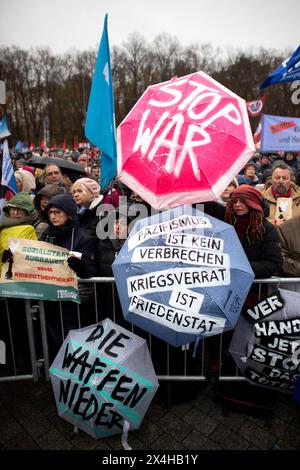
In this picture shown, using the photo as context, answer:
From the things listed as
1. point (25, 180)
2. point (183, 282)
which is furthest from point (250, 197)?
point (25, 180)

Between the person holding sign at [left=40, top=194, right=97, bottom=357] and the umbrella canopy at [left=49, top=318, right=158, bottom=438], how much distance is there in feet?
1.70

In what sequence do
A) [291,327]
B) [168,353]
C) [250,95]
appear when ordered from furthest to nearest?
[250,95]
[168,353]
[291,327]

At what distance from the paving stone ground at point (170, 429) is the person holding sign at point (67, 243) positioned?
2.22 feet

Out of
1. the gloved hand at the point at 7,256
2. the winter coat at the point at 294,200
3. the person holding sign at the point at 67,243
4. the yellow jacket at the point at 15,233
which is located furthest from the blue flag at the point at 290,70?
the gloved hand at the point at 7,256

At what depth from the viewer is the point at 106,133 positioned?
9.42 feet

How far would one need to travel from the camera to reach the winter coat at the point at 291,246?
3215 millimetres

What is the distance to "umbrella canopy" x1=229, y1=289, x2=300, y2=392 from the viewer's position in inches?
103

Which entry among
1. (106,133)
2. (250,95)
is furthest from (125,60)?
(106,133)

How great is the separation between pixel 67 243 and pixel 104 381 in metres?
1.33

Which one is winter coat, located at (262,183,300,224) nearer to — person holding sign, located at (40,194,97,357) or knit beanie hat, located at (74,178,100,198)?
knit beanie hat, located at (74,178,100,198)

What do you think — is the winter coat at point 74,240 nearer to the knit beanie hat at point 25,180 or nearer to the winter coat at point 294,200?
the winter coat at point 294,200

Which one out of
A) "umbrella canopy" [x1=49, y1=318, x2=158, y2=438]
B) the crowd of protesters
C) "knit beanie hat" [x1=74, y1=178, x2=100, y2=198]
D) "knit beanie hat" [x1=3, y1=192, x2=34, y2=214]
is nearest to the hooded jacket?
the crowd of protesters

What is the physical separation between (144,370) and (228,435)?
0.90 meters

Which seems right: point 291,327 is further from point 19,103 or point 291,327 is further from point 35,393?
point 19,103
